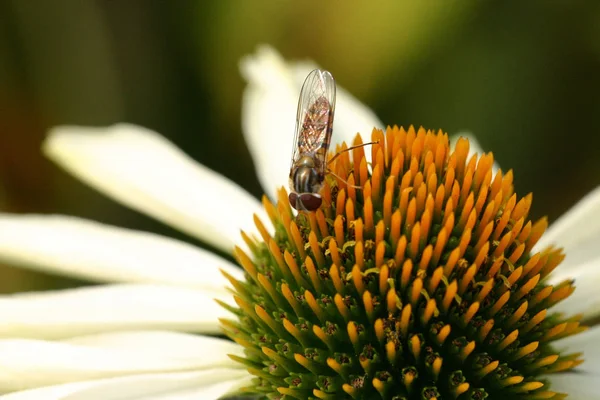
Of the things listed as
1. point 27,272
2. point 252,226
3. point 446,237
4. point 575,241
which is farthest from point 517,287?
point 27,272

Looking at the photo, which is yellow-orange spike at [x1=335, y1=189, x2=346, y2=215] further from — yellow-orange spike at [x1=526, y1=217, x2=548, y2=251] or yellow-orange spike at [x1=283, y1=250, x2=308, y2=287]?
yellow-orange spike at [x1=526, y1=217, x2=548, y2=251]

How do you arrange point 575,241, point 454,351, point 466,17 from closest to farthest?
point 454,351, point 575,241, point 466,17

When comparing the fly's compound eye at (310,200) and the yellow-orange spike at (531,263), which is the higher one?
the fly's compound eye at (310,200)

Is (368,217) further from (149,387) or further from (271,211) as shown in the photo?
(149,387)

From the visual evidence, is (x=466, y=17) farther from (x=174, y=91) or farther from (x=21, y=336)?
(x=21, y=336)

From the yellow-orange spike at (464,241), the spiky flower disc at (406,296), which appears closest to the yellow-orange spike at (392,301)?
the spiky flower disc at (406,296)

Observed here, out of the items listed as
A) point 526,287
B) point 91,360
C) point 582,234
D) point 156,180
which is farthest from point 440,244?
point 156,180

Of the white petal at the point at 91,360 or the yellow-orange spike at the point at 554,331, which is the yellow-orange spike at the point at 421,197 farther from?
the white petal at the point at 91,360
